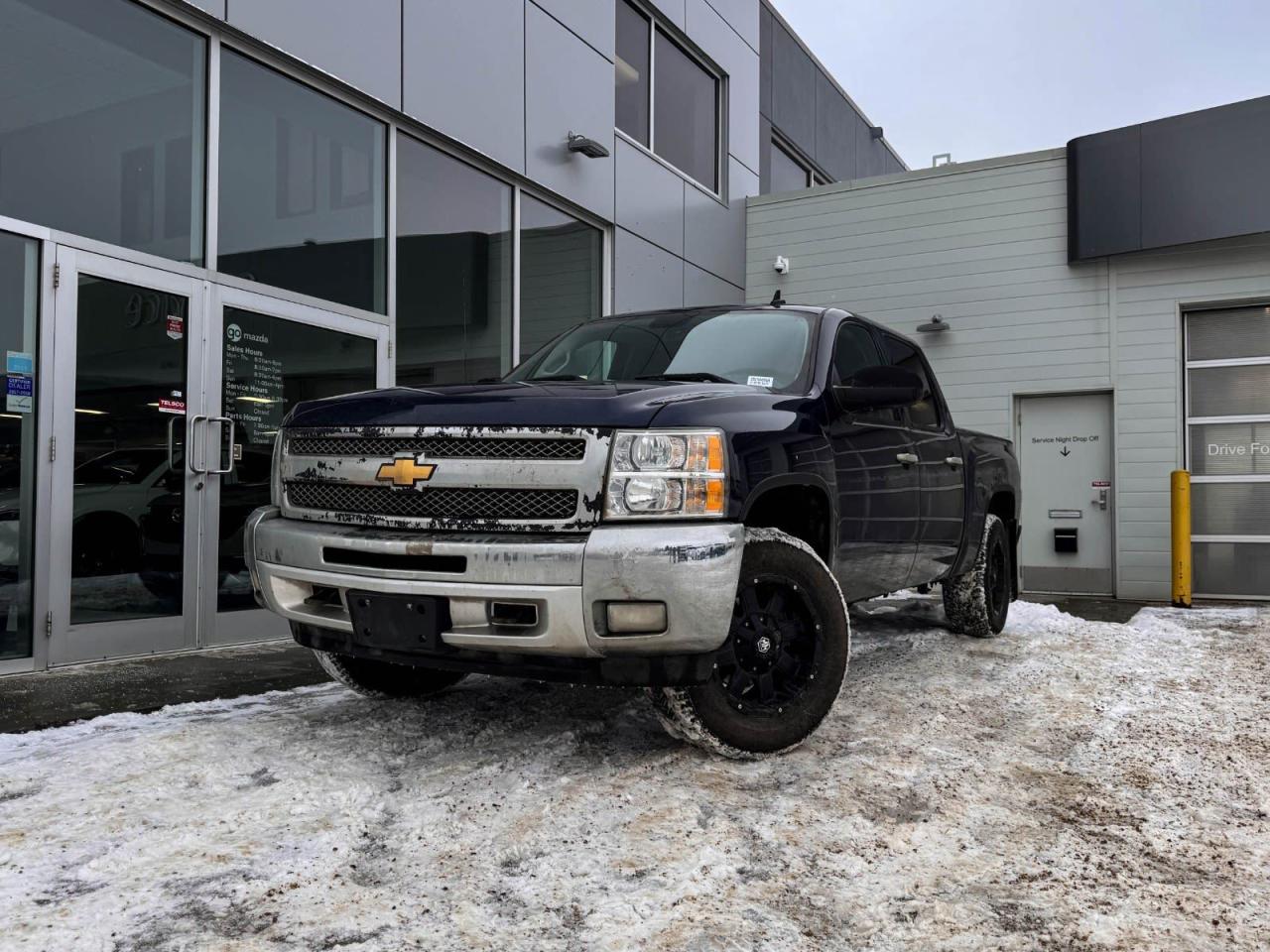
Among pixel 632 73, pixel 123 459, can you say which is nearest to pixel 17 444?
pixel 123 459

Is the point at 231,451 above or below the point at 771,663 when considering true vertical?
above

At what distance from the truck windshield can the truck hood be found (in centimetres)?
44

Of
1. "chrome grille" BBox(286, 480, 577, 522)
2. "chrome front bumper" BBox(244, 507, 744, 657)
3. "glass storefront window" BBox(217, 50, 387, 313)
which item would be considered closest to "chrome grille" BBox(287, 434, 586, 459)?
"chrome grille" BBox(286, 480, 577, 522)

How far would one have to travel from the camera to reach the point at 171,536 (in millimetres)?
6148

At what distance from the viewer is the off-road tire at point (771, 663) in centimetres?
338

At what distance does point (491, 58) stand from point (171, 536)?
5039 mm

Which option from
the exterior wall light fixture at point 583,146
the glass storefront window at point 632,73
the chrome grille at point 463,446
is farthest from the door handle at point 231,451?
the glass storefront window at point 632,73

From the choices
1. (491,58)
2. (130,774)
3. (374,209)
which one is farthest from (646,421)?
(491,58)

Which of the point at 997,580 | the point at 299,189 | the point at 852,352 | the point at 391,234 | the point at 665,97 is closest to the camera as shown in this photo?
the point at 852,352

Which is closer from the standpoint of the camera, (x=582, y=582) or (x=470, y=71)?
(x=582, y=582)

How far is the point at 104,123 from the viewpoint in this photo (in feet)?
19.2

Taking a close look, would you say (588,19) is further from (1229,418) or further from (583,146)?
(1229,418)

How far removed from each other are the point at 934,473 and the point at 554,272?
5.56m

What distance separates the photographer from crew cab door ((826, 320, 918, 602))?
422 centimetres
